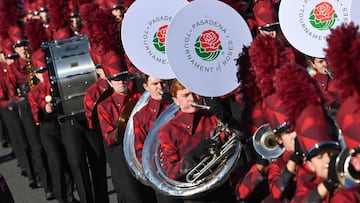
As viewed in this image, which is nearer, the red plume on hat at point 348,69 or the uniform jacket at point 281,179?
the red plume on hat at point 348,69

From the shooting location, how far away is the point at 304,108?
4445 millimetres

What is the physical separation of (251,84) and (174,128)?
0.66 m

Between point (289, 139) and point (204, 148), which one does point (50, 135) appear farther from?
point (289, 139)

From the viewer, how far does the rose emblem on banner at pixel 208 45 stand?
541 cm

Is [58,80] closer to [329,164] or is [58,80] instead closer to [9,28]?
[9,28]

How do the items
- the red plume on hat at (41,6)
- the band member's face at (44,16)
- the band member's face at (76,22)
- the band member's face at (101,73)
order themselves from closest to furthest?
the band member's face at (101,73), the band member's face at (76,22), the band member's face at (44,16), the red plume on hat at (41,6)

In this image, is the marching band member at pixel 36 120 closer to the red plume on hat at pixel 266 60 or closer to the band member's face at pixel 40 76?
the band member's face at pixel 40 76

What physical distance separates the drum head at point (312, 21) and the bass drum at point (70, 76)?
244 centimetres

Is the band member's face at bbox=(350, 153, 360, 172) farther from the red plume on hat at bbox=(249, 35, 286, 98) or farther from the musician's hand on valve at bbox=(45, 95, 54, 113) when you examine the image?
the musician's hand on valve at bbox=(45, 95, 54, 113)

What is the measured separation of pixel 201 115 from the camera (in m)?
A: 5.77

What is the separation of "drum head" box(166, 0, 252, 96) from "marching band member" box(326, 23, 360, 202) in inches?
52.6

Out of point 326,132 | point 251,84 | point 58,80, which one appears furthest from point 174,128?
point 58,80

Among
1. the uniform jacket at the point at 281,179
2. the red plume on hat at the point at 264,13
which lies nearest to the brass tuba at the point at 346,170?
the uniform jacket at the point at 281,179

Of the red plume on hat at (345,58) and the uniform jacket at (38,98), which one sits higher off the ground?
the red plume on hat at (345,58)
